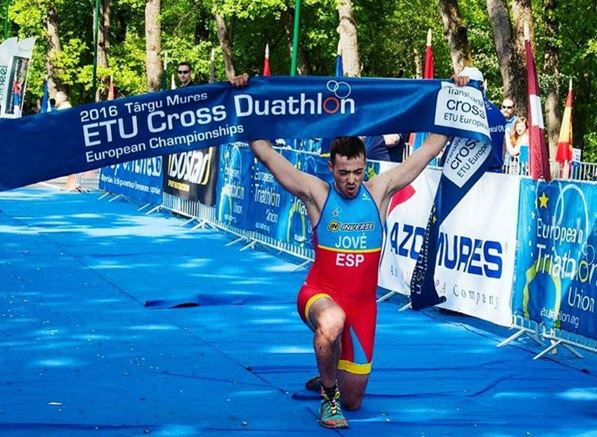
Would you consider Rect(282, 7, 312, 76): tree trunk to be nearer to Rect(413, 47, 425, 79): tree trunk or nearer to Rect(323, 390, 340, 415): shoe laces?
Rect(413, 47, 425, 79): tree trunk

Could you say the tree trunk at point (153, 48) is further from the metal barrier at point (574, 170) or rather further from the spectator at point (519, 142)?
the spectator at point (519, 142)

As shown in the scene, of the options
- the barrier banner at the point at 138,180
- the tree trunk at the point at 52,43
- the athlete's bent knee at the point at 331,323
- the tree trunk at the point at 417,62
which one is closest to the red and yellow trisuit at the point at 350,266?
the athlete's bent knee at the point at 331,323

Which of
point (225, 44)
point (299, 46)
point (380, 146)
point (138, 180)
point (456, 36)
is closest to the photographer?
point (380, 146)

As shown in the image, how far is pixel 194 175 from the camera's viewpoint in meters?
20.8

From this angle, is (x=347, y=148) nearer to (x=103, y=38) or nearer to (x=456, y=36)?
(x=456, y=36)

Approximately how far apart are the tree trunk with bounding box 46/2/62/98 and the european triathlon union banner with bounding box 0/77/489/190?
43.2m

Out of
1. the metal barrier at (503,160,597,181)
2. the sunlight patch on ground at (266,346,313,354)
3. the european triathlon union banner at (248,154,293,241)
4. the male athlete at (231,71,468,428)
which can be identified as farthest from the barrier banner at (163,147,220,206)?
the male athlete at (231,71,468,428)

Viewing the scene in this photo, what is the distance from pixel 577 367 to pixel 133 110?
432cm

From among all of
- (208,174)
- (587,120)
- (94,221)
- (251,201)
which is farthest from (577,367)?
(587,120)

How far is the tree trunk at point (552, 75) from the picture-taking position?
118 feet

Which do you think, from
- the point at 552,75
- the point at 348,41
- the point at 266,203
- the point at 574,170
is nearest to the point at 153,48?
the point at 348,41

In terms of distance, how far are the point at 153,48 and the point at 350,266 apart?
30104 mm

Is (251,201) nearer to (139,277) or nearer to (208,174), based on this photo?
(208,174)

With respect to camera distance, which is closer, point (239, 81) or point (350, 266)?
point (350, 266)
